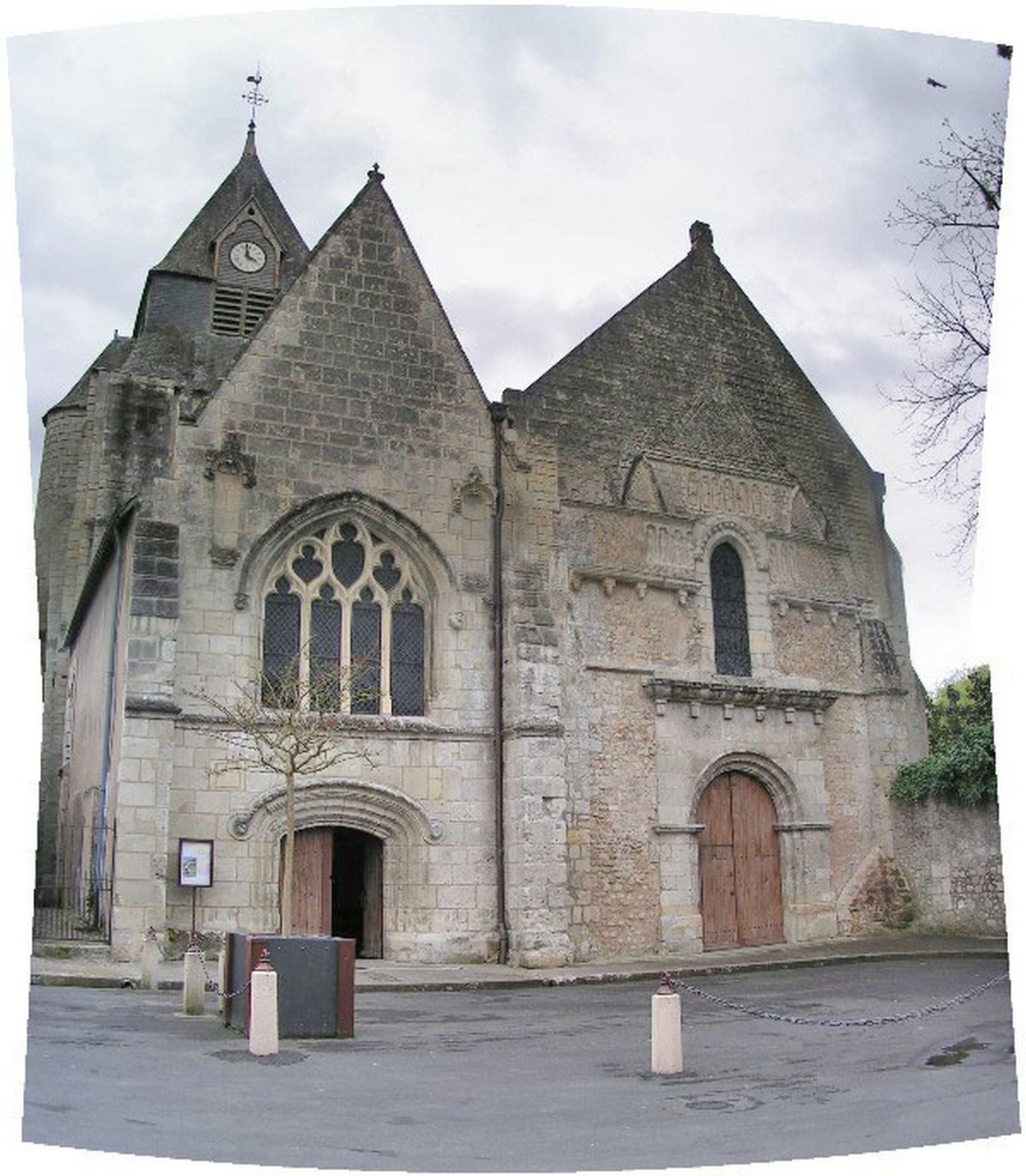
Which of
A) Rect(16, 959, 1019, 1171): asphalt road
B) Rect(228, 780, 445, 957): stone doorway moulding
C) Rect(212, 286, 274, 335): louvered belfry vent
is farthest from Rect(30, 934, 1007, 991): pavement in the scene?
Rect(212, 286, 274, 335): louvered belfry vent

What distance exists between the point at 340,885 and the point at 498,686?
10.6 feet

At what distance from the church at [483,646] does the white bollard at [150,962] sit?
1435mm

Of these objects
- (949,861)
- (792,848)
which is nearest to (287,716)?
(792,848)

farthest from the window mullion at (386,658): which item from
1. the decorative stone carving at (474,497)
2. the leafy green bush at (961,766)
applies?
the leafy green bush at (961,766)

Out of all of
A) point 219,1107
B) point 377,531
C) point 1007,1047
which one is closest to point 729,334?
point 377,531

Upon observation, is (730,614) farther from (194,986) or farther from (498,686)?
(194,986)

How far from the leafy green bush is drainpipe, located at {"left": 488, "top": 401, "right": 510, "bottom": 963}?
224 inches

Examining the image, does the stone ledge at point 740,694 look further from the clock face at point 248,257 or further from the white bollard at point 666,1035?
the clock face at point 248,257

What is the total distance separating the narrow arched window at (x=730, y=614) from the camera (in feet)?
61.3

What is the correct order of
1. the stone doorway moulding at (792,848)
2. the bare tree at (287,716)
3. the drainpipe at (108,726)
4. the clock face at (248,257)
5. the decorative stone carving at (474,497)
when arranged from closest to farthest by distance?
the drainpipe at (108,726) → the bare tree at (287,716) → the decorative stone carving at (474,497) → the stone doorway moulding at (792,848) → the clock face at (248,257)

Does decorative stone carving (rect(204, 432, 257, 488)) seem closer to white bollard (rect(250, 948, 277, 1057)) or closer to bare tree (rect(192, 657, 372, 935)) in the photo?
bare tree (rect(192, 657, 372, 935))

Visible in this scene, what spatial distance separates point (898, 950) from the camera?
15.7 meters

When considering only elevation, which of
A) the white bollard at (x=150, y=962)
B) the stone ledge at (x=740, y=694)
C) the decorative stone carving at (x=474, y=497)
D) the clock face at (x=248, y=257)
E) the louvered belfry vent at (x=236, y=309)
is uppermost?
the clock face at (x=248, y=257)

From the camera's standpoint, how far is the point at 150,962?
488 inches
